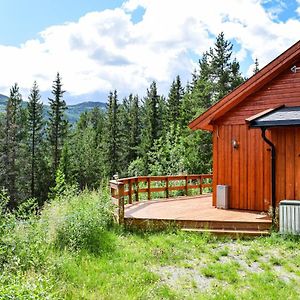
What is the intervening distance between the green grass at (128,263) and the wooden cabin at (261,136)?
75.2 inches

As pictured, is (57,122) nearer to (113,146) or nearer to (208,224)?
(113,146)

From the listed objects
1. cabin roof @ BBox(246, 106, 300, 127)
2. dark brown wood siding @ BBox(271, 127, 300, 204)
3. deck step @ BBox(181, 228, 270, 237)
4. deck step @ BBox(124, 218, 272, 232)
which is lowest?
deck step @ BBox(181, 228, 270, 237)

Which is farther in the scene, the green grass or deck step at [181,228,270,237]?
deck step at [181,228,270,237]

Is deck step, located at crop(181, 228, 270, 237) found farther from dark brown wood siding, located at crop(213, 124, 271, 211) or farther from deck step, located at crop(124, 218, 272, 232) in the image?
dark brown wood siding, located at crop(213, 124, 271, 211)

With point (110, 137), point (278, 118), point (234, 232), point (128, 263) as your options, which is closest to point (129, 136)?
point (110, 137)

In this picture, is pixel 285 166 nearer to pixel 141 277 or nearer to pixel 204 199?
pixel 204 199

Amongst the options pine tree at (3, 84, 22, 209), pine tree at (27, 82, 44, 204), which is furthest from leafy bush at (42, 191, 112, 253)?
pine tree at (27, 82, 44, 204)

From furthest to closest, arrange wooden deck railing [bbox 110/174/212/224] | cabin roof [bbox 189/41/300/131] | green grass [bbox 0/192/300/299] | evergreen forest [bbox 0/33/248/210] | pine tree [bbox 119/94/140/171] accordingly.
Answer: pine tree [bbox 119/94/140/171] → evergreen forest [bbox 0/33/248/210] → cabin roof [bbox 189/41/300/131] → wooden deck railing [bbox 110/174/212/224] → green grass [bbox 0/192/300/299]

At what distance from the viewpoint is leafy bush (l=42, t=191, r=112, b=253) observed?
6.54 meters

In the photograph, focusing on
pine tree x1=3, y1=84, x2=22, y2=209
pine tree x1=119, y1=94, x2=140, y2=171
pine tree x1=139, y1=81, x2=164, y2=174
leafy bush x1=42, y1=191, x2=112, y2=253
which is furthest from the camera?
pine tree x1=119, y1=94, x2=140, y2=171

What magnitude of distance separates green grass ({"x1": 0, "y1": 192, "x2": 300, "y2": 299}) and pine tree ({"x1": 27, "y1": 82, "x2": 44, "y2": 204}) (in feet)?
103

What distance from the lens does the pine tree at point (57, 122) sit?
38.2m

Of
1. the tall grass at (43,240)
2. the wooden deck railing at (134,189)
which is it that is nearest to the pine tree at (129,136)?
the wooden deck railing at (134,189)

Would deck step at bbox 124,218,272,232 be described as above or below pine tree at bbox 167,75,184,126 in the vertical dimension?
below
